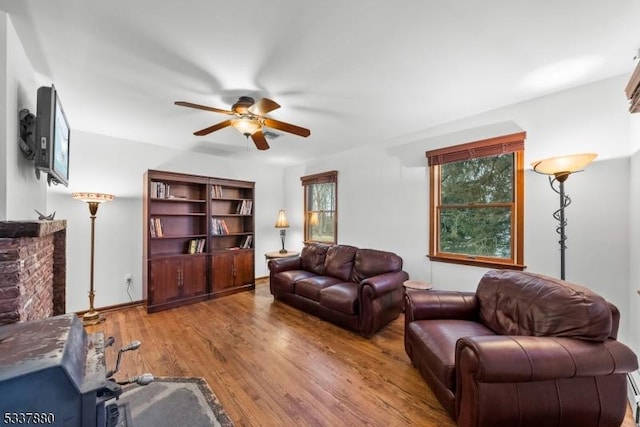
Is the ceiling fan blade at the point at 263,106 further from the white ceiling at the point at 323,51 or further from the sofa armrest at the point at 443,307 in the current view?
the sofa armrest at the point at 443,307

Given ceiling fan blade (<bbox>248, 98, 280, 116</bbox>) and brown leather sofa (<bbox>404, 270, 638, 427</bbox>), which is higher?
ceiling fan blade (<bbox>248, 98, 280, 116</bbox>)

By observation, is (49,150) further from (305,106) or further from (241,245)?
(241,245)

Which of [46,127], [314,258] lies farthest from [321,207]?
[46,127]

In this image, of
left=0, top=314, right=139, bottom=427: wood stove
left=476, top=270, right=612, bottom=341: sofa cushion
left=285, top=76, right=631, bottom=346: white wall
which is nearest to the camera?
left=0, top=314, right=139, bottom=427: wood stove

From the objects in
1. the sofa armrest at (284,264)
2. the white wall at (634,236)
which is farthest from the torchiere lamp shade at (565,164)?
the sofa armrest at (284,264)

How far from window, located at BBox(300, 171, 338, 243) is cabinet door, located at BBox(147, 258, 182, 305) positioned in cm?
226

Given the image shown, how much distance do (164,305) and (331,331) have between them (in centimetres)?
235

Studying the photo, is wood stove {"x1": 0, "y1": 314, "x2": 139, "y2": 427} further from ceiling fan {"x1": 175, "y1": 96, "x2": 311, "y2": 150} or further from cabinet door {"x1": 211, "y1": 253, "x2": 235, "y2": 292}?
cabinet door {"x1": 211, "y1": 253, "x2": 235, "y2": 292}

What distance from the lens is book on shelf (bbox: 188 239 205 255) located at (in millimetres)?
3945

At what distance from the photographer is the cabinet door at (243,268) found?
4332mm

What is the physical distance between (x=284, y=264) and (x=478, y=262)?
2574mm

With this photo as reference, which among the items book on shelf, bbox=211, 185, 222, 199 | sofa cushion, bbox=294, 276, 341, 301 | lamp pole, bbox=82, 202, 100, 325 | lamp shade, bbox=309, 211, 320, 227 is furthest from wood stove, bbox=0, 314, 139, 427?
lamp shade, bbox=309, 211, 320, 227

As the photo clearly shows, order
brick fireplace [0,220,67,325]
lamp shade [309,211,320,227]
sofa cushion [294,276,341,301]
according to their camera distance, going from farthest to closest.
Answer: lamp shade [309,211,320,227], sofa cushion [294,276,341,301], brick fireplace [0,220,67,325]

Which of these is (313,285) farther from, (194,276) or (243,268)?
(194,276)
